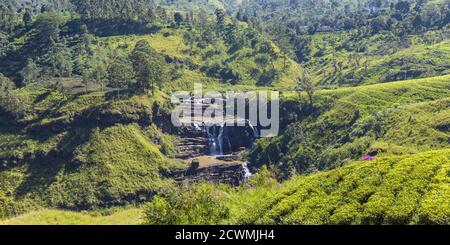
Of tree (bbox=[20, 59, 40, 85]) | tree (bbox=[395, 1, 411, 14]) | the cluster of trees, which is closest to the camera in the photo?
tree (bbox=[20, 59, 40, 85])

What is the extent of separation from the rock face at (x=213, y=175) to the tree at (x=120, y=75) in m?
25.2

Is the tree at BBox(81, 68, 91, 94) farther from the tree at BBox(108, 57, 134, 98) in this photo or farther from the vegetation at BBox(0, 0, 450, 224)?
the tree at BBox(108, 57, 134, 98)

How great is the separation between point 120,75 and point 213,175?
32.2m

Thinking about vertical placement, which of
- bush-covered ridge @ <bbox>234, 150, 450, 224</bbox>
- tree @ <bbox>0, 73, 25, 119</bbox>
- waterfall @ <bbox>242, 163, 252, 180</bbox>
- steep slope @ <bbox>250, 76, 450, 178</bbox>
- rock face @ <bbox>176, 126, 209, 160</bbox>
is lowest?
waterfall @ <bbox>242, 163, 252, 180</bbox>

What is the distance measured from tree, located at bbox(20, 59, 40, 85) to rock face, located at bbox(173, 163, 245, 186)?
4541cm

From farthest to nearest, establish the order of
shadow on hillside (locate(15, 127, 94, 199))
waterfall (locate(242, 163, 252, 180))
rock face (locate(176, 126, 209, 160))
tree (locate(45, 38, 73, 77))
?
tree (locate(45, 38, 73, 77)), rock face (locate(176, 126, 209, 160)), waterfall (locate(242, 163, 252, 180)), shadow on hillside (locate(15, 127, 94, 199))

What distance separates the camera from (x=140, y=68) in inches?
3991

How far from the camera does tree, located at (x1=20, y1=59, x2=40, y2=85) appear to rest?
351 ft

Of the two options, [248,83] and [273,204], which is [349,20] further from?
[273,204]

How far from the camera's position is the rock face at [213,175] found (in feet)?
300

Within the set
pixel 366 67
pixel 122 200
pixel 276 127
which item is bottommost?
pixel 122 200

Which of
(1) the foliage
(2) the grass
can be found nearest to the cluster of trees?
(2) the grass

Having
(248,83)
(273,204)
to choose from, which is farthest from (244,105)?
(273,204)
